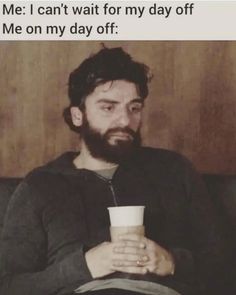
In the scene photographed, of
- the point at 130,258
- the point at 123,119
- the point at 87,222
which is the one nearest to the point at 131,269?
the point at 130,258

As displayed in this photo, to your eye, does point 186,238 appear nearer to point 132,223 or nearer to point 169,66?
point 132,223

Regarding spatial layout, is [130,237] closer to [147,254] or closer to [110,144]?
[147,254]

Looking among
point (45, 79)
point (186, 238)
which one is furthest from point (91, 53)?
point (186, 238)

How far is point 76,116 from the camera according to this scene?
901 millimetres

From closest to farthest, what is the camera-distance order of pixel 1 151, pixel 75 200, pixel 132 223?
pixel 132 223 < pixel 75 200 < pixel 1 151

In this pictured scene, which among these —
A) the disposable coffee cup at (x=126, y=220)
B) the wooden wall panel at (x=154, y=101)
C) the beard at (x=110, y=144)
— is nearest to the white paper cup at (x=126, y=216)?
the disposable coffee cup at (x=126, y=220)

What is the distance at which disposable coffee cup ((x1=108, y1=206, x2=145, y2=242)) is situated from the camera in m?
0.70

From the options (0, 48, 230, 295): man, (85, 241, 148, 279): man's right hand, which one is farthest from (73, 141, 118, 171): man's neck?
(85, 241, 148, 279): man's right hand

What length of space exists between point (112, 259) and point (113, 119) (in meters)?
0.22

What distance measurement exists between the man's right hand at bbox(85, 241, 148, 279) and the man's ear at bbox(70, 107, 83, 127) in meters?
0.22

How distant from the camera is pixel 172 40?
0.91 metres

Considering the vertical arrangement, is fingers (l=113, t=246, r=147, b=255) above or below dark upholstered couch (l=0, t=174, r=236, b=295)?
below

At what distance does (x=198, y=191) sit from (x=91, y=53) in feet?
0.89

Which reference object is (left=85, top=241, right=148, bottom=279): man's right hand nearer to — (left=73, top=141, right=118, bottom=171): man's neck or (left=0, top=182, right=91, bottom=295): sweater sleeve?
(left=0, top=182, right=91, bottom=295): sweater sleeve
